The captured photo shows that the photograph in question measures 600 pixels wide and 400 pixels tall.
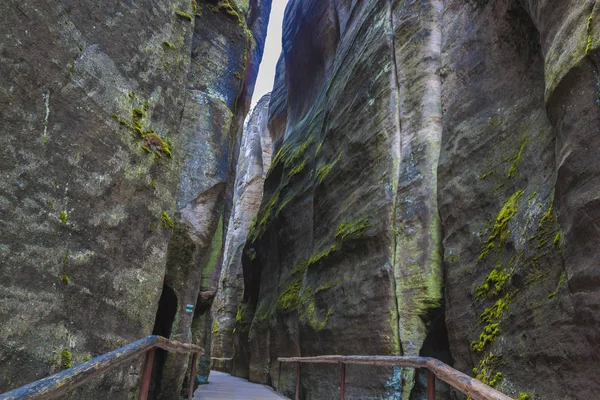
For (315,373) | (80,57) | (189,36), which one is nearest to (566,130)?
(80,57)

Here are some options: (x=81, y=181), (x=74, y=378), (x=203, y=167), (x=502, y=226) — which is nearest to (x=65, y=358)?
(x=81, y=181)

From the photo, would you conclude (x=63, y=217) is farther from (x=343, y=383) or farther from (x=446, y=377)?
(x=446, y=377)

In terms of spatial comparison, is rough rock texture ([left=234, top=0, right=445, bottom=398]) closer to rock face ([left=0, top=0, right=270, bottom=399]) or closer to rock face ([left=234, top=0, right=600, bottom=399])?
rock face ([left=234, top=0, right=600, bottom=399])

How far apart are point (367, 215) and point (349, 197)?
1081 mm

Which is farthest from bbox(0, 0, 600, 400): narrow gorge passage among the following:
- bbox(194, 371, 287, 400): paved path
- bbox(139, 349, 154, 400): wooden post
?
bbox(194, 371, 287, 400): paved path

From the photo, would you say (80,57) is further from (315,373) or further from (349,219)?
(315,373)

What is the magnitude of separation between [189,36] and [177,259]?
12.2 feet

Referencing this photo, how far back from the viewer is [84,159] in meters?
4.46

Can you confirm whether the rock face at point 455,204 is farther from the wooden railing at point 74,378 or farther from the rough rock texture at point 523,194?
the wooden railing at point 74,378

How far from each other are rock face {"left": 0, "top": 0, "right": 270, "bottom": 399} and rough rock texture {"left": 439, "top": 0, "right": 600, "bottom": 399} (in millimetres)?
3993

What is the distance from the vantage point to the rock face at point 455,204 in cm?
356

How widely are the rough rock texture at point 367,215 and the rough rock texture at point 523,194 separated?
52 centimetres

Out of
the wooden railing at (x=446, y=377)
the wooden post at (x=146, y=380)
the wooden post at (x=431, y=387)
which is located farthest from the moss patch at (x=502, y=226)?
the wooden post at (x=146, y=380)

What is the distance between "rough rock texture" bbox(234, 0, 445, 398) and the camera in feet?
21.7
